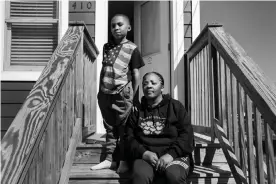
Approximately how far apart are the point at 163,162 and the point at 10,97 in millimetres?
2951

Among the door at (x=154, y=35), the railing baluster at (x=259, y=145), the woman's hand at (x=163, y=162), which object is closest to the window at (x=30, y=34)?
the door at (x=154, y=35)

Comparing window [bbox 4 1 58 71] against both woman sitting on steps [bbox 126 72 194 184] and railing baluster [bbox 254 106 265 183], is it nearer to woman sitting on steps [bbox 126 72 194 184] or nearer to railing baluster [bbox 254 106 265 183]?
woman sitting on steps [bbox 126 72 194 184]

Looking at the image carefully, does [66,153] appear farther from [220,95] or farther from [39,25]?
[39,25]

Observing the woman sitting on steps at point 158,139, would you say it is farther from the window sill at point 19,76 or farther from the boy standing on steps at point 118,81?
the window sill at point 19,76

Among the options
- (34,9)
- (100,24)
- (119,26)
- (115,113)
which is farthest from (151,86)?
(34,9)

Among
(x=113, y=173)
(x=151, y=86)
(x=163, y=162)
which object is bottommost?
(x=113, y=173)

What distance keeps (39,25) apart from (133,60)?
2.28 m

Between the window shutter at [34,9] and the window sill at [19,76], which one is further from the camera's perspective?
the window shutter at [34,9]

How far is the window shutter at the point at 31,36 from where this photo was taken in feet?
14.3

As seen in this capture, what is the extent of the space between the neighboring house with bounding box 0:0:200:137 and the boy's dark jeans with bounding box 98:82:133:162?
154cm

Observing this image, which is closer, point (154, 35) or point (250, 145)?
point (250, 145)

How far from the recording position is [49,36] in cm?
439

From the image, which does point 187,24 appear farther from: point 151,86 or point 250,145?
point 250,145

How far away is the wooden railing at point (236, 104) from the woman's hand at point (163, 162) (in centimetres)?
51
